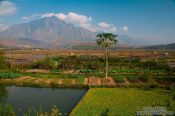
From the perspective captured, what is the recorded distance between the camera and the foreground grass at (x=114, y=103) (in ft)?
87.5

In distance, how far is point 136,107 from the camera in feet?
95.0

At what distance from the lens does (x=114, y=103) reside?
103ft

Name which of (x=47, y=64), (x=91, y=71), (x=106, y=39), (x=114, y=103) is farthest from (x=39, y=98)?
(x=47, y=64)

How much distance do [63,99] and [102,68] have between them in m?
33.7

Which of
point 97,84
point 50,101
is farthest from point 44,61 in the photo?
point 50,101

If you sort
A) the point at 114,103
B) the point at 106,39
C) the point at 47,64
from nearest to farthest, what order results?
the point at 114,103
the point at 106,39
the point at 47,64

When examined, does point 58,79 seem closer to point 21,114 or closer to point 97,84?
point 97,84

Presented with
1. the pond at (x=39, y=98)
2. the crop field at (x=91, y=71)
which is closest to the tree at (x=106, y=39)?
the crop field at (x=91, y=71)

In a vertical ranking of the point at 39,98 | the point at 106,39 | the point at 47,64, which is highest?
the point at 106,39

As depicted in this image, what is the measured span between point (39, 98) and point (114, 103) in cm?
1138

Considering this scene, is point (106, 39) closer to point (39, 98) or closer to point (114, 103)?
point (39, 98)

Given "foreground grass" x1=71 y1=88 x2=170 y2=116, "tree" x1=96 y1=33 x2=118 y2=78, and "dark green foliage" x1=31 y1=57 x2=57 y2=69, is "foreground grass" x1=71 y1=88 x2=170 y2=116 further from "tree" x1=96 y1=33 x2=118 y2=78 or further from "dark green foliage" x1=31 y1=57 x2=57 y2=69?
"dark green foliage" x1=31 y1=57 x2=57 y2=69

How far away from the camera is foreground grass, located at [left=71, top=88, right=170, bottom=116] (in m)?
26.7

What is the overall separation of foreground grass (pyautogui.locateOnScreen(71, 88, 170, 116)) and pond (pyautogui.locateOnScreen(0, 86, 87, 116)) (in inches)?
84.7
